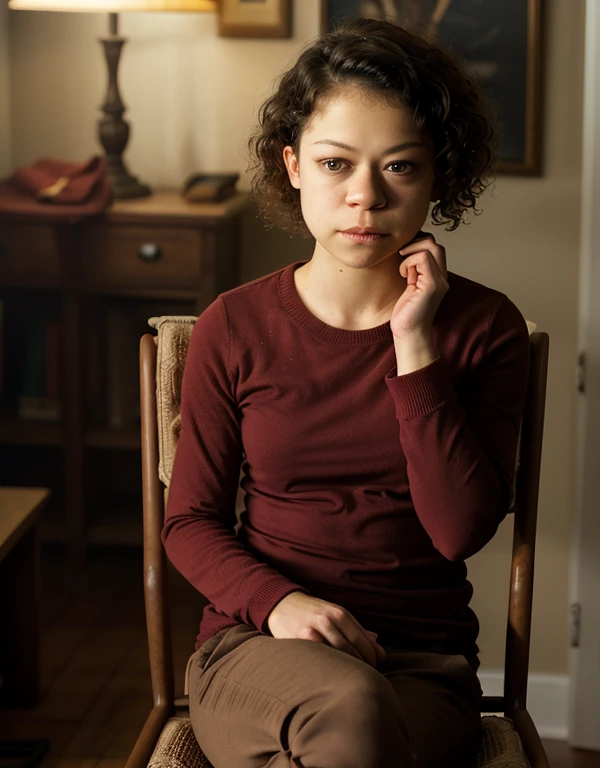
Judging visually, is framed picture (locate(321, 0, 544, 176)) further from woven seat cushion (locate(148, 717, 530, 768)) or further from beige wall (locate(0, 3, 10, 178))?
woven seat cushion (locate(148, 717, 530, 768))

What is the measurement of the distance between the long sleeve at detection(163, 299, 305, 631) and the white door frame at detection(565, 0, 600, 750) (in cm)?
95

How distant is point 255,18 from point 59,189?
63 cm

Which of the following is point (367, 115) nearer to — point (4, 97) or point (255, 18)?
point (255, 18)

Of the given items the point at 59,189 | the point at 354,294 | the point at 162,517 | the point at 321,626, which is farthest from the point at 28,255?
the point at 321,626

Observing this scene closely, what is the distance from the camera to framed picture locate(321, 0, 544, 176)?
2.15 metres

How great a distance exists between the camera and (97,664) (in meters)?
2.46

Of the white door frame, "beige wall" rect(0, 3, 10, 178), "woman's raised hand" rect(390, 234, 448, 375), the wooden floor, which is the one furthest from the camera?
"beige wall" rect(0, 3, 10, 178)

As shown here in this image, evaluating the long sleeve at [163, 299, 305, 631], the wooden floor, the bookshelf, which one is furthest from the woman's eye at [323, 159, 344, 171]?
the wooden floor

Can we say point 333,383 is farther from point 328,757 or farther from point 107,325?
point 107,325

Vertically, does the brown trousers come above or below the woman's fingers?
below

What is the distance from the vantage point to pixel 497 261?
2215 millimetres

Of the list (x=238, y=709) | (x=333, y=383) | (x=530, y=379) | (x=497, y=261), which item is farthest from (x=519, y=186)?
(x=238, y=709)

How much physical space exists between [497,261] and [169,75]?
0.99 metres

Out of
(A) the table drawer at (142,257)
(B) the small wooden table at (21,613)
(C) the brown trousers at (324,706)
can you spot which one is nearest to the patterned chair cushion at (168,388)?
(C) the brown trousers at (324,706)
